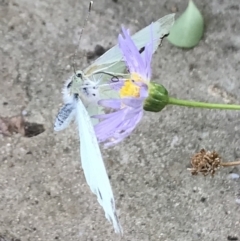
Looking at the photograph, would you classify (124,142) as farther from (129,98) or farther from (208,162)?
(129,98)

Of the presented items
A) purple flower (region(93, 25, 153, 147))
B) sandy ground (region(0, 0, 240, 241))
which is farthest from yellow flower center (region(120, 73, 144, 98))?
sandy ground (region(0, 0, 240, 241))

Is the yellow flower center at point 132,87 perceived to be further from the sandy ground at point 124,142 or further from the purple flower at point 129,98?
the sandy ground at point 124,142

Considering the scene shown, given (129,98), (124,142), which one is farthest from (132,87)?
(124,142)

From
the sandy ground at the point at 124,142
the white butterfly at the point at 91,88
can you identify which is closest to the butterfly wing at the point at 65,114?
the white butterfly at the point at 91,88

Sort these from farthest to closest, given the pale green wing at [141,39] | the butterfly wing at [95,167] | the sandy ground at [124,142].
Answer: the sandy ground at [124,142], the pale green wing at [141,39], the butterfly wing at [95,167]

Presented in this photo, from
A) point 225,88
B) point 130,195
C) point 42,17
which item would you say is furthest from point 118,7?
point 130,195

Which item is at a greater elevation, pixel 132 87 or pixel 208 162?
pixel 132 87
